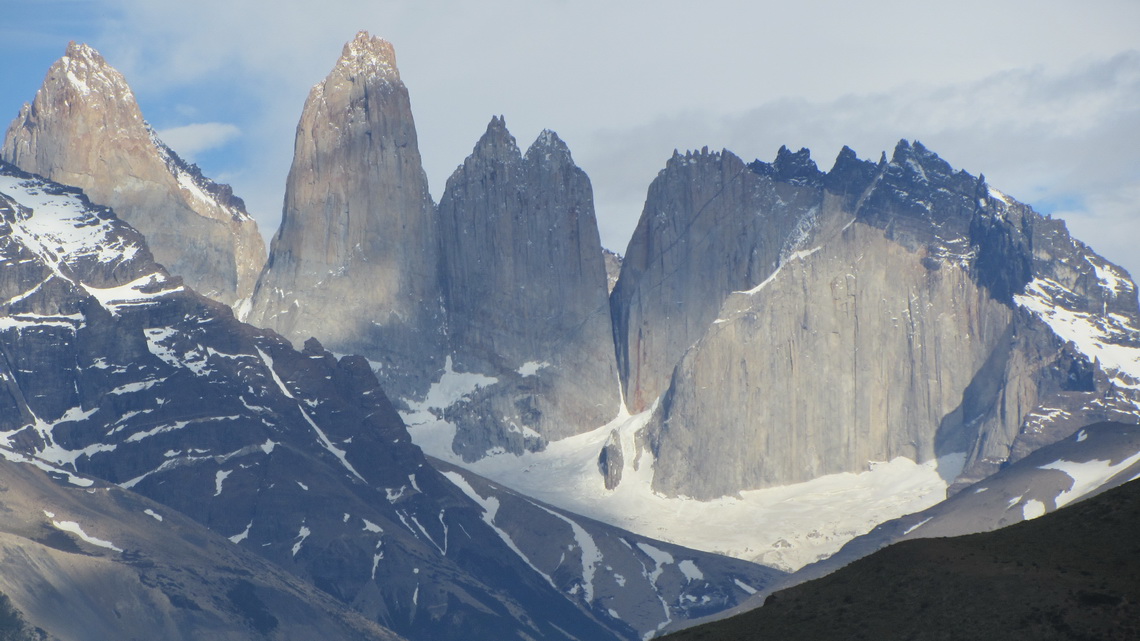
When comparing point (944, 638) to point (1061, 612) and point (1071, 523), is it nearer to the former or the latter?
point (1061, 612)

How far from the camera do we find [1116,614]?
107 m

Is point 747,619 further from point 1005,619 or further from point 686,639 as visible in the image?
point 1005,619

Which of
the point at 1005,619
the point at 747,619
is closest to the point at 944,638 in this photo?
the point at 1005,619

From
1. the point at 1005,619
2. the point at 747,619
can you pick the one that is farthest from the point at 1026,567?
the point at 747,619

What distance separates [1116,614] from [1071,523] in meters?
14.0

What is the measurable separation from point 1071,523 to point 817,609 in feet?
52.8

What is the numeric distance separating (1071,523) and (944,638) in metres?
14.4

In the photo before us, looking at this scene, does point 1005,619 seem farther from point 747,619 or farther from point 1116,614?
point 747,619

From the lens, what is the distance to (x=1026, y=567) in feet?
376

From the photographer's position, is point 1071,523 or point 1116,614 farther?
point 1071,523

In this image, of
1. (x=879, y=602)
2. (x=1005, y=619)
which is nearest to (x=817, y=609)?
(x=879, y=602)

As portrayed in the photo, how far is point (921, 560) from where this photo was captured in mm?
118500

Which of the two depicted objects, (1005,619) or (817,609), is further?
(817,609)

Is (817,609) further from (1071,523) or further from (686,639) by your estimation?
(1071,523)
